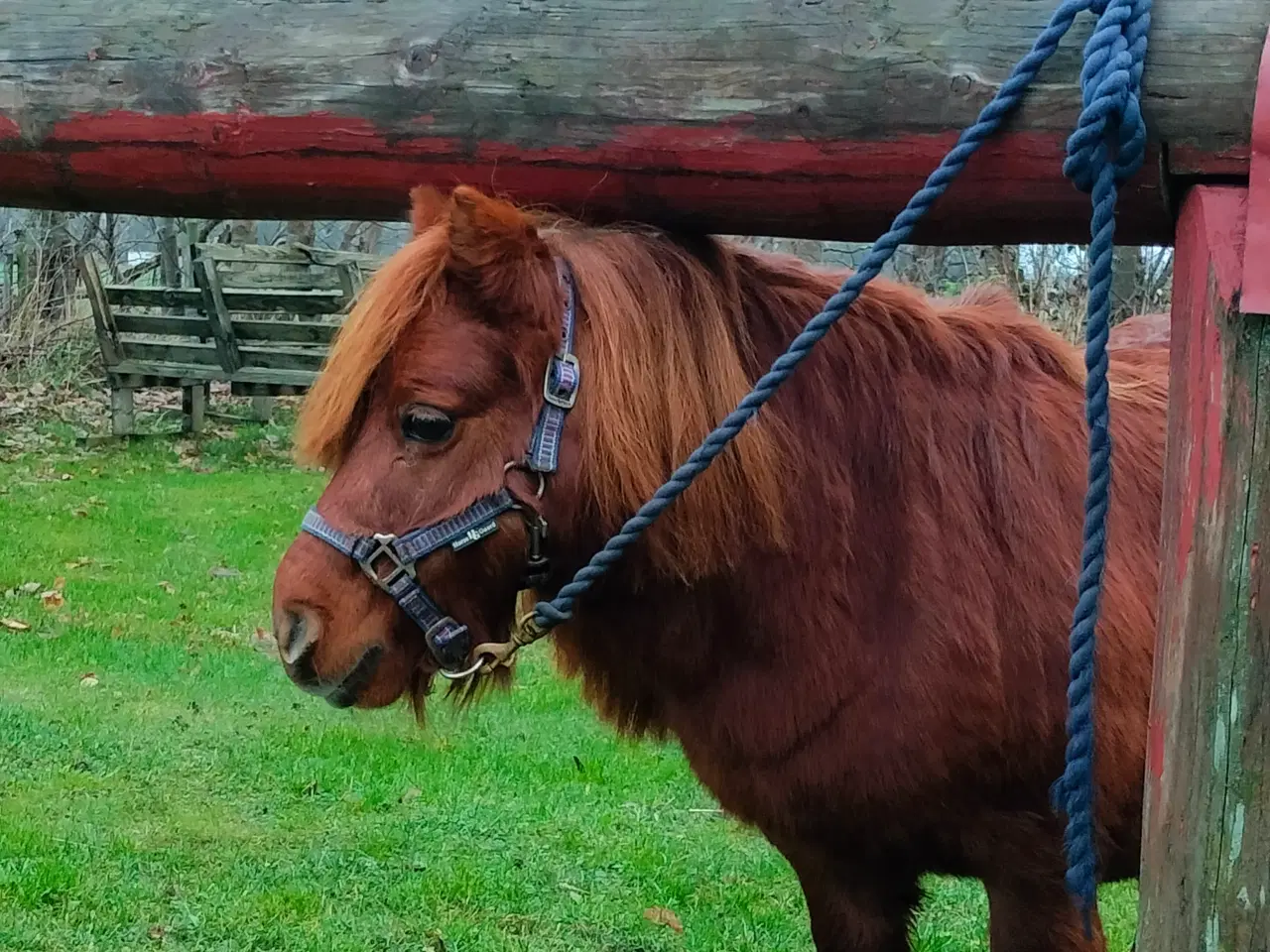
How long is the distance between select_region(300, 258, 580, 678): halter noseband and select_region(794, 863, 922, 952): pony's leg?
108 cm

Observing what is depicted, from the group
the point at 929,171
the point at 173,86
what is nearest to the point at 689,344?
the point at 929,171

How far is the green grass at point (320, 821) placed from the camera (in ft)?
13.9

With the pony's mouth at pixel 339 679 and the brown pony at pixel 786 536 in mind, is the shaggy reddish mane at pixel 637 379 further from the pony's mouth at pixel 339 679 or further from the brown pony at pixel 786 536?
the pony's mouth at pixel 339 679

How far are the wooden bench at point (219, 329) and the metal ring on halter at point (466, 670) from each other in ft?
36.4

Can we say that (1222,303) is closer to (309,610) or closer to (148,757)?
(309,610)

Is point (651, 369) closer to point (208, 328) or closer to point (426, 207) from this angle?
point (426, 207)

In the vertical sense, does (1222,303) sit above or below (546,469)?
above

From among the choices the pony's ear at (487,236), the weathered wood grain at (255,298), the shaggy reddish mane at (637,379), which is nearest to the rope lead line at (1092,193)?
the shaggy reddish mane at (637,379)

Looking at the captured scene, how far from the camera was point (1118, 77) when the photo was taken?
1.59m

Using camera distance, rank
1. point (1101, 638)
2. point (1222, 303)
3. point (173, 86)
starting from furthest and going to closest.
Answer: point (1101, 638) < point (173, 86) < point (1222, 303)

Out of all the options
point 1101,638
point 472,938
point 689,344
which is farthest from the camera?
point 472,938

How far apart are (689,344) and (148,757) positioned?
4.12 metres

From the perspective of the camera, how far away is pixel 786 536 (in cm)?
245

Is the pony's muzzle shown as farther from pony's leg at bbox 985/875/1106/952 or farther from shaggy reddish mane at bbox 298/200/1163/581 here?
pony's leg at bbox 985/875/1106/952
